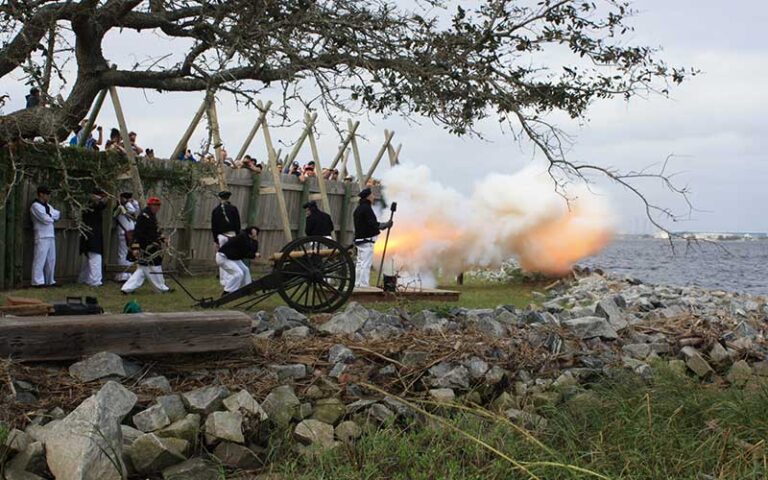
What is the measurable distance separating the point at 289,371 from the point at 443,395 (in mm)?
1404

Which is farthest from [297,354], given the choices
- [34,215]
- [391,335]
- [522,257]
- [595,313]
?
[522,257]

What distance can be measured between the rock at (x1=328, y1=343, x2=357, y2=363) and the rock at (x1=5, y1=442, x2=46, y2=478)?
9.96 feet

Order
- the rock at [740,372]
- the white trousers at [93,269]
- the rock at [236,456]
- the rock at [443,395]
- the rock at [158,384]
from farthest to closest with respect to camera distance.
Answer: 1. the white trousers at [93,269]
2. the rock at [740,372]
3. the rock at [443,395]
4. the rock at [158,384]
5. the rock at [236,456]

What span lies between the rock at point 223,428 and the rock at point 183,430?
0.31ft

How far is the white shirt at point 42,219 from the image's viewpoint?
17062 mm

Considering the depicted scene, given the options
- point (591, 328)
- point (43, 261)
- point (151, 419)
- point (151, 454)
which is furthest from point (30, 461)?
point (43, 261)

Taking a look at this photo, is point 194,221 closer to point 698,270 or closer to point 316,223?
point 316,223

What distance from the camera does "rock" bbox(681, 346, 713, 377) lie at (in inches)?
387

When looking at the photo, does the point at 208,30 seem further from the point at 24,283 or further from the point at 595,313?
the point at 24,283

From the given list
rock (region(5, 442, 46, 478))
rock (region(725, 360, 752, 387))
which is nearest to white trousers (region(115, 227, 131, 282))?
rock (region(725, 360, 752, 387))

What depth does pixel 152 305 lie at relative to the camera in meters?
15.3

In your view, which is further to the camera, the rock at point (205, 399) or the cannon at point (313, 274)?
the cannon at point (313, 274)

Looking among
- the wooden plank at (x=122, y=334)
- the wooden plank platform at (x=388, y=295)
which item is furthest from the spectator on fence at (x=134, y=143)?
the wooden plank at (x=122, y=334)

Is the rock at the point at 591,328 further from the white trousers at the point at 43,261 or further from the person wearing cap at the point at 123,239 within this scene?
the person wearing cap at the point at 123,239
